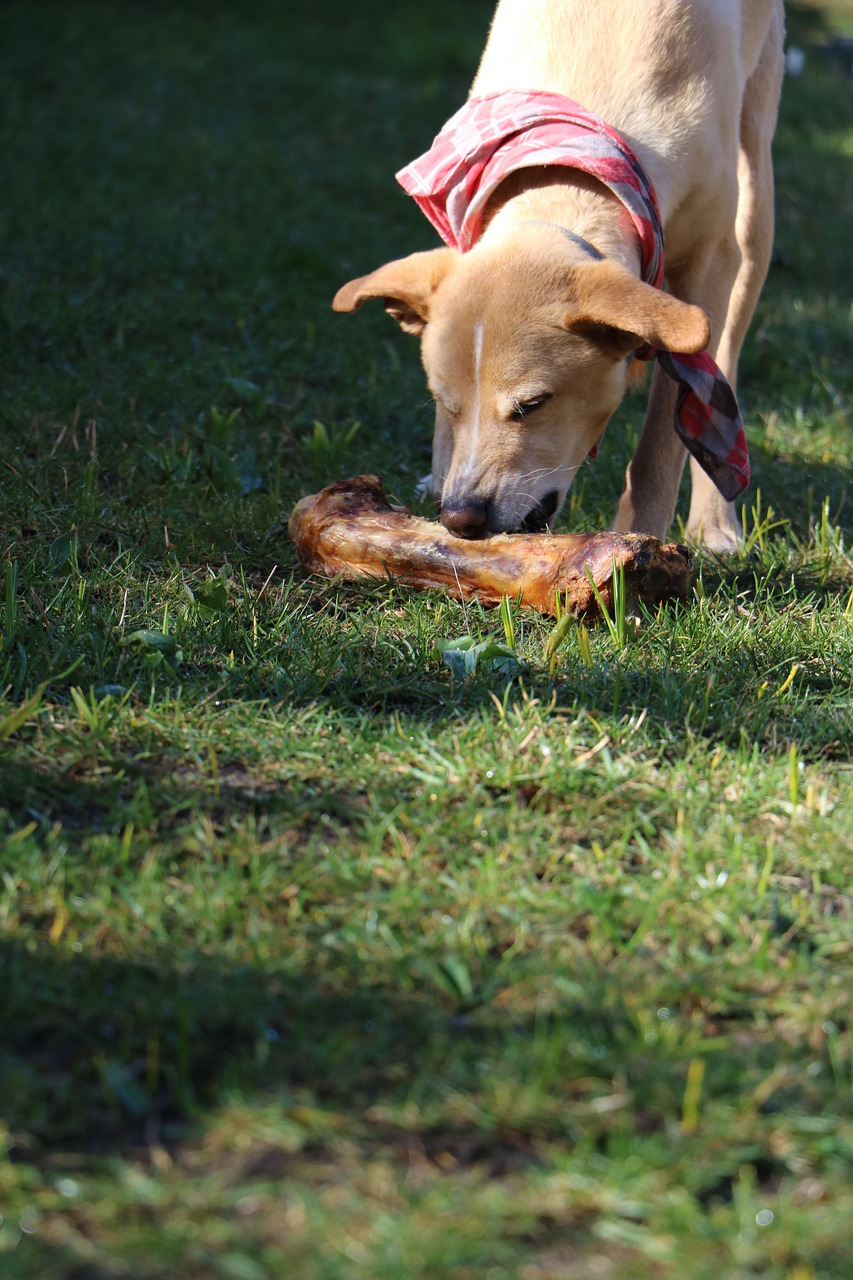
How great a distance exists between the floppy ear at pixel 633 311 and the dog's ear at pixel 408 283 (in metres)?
0.46

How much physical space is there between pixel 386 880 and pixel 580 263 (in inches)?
66.6

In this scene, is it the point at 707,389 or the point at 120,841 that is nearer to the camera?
the point at 120,841

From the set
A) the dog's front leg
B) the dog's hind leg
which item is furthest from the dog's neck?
→ the dog's hind leg

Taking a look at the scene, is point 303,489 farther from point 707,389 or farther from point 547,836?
point 547,836

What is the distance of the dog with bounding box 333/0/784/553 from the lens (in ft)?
10.5

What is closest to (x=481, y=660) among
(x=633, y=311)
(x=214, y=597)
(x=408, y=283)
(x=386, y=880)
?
(x=214, y=597)

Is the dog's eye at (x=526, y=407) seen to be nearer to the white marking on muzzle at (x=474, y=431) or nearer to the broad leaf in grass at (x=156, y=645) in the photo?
the white marking on muzzle at (x=474, y=431)

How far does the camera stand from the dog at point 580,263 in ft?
10.5

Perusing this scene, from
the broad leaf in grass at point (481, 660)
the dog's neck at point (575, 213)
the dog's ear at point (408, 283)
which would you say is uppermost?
the dog's neck at point (575, 213)

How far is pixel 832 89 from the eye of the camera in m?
9.48

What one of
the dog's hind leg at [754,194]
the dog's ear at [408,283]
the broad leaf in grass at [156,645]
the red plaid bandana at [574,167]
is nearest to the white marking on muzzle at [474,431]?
the dog's ear at [408,283]

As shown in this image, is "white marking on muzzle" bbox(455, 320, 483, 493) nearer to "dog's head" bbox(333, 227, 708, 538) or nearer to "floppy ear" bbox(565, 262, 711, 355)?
"dog's head" bbox(333, 227, 708, 538)

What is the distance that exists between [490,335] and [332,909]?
165 cm

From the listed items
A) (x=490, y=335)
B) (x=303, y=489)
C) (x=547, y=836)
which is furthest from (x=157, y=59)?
(x=547, y=836)
